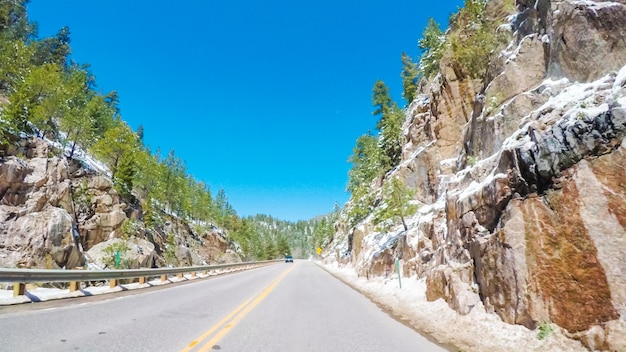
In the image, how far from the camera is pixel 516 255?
714cm

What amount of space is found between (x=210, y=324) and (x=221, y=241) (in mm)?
85064

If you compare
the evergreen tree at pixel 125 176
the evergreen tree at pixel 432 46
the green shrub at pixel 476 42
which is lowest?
the evergreen tree at pixel 125 176

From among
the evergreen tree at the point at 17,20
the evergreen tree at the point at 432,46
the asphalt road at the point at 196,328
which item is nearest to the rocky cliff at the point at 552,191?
the asphalt road at the point at 196,328

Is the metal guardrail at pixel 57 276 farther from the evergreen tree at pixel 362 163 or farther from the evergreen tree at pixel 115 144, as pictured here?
the evergreen tree at pixel 362 163

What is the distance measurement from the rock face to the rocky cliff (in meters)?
24.4

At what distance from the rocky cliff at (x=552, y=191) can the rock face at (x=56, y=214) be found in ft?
80.1

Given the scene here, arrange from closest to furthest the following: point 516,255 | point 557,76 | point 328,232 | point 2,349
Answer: point 2,349 < point 516,255 < point 557,76 < point 328,232

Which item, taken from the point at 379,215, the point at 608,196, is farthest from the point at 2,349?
the point at 379,215

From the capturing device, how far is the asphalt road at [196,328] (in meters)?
5.61

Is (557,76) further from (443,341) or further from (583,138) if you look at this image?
(443,341)

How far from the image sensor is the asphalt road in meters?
5.61

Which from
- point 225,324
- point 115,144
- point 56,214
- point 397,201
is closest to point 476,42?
point 397,201

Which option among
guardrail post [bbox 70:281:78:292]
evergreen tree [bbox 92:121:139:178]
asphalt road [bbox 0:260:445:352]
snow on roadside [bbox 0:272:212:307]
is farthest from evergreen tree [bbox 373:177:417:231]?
evergreen tree [bbox 92:121:139:178]

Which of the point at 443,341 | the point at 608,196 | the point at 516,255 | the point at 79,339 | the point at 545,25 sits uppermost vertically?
the point at 545,25
